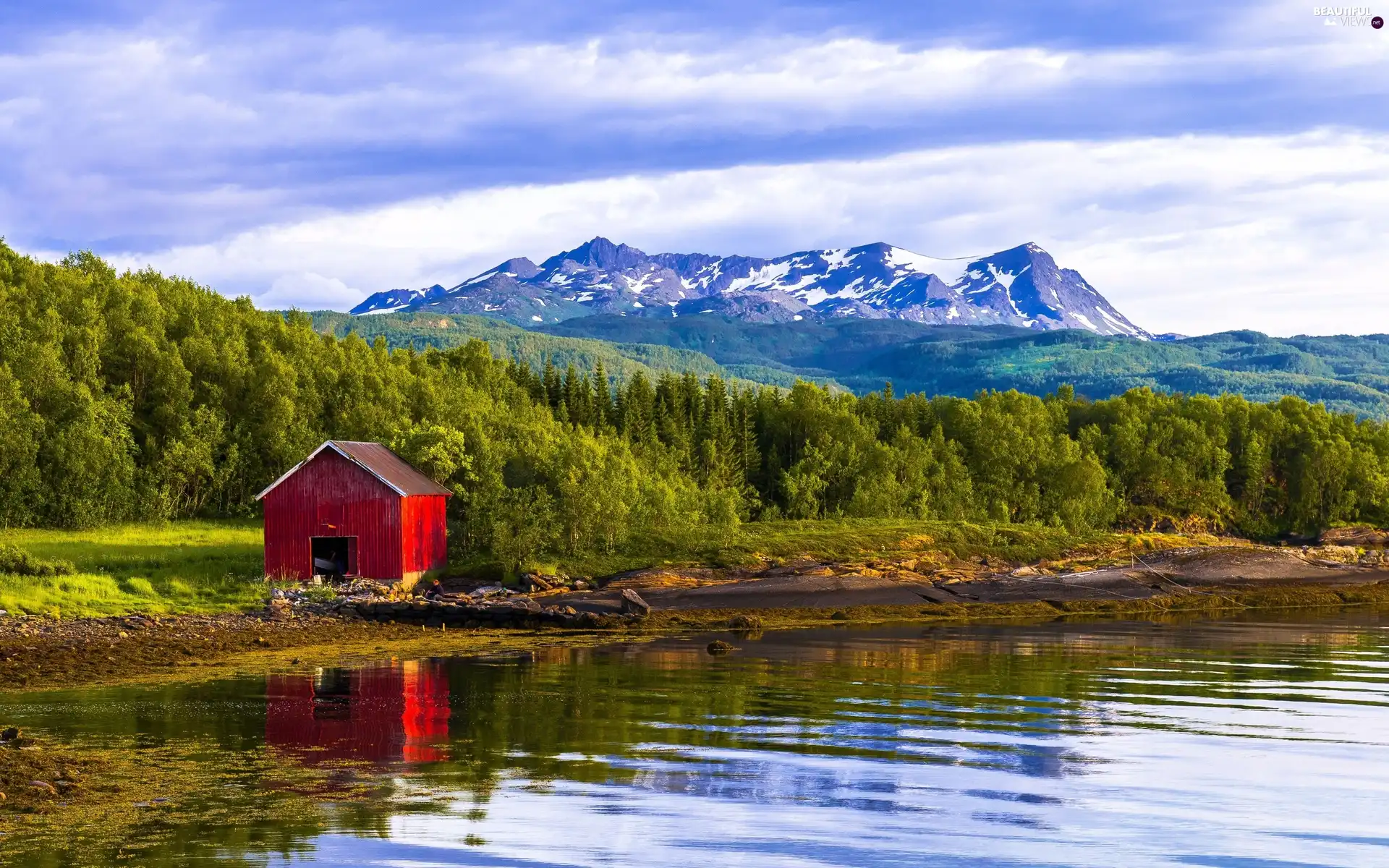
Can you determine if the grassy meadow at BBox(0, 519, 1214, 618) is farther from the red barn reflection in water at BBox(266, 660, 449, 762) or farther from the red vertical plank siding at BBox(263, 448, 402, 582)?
the red barn reflection in water at BBox(266, 660, 449, 762)

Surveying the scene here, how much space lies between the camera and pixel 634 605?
50.5 metres

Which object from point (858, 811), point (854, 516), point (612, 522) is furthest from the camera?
point (854, 516)

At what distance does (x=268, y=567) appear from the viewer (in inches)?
2125

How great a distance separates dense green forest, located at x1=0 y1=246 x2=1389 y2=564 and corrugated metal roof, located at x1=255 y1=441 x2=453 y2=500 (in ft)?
8.52

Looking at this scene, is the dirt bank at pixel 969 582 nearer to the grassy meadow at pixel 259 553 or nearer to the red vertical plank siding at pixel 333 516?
the grassy meadow at pixel 259 553

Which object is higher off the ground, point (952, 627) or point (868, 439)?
point (868, 439)

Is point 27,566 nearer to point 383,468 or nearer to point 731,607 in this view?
point 383,468

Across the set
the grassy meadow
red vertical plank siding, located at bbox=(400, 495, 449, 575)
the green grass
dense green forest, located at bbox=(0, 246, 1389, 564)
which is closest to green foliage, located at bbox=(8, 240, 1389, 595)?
dense green forest, located at bbox=(0, 246, 1389, 564)

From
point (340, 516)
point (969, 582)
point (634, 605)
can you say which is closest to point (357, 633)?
point (634, 605)

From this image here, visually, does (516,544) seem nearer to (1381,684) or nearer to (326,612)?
(326,612)

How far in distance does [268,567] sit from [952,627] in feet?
90.5

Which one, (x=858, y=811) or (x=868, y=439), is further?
(x=868, y=439)

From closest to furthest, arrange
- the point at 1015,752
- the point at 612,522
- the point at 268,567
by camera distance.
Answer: the point at 1015,752
the point at 268,567
the point at 612,522

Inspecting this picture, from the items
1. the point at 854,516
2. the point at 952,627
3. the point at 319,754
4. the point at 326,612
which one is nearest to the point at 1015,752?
the point at 319,754
